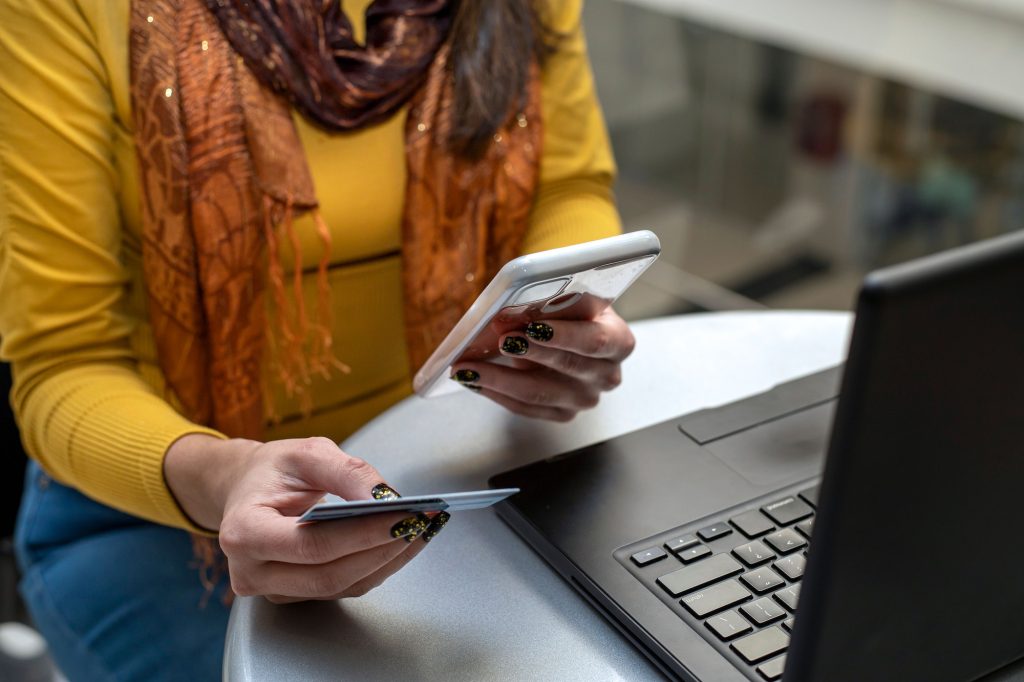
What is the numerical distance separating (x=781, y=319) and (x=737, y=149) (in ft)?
4.96

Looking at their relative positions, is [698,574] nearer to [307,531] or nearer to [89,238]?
[307,531]

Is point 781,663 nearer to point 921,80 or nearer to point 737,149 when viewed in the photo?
point 921,80

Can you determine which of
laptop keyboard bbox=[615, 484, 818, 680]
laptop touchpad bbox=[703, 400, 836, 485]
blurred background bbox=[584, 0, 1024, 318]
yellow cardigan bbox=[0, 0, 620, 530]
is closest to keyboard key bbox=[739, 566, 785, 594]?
laptop keyboard bbox=[615, 484, 818, 680]

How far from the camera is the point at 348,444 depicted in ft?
2.88

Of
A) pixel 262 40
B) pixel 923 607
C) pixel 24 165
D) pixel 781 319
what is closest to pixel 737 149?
pixel 781 319

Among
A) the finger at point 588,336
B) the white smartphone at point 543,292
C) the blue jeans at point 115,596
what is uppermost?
the white smartphone at point 543,292

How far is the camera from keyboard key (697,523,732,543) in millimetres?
700

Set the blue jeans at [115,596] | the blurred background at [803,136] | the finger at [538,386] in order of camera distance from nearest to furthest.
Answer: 1. the finger at [538,386]
2. the blue jeans at [115,596]
3. the blurred background at [803,136]

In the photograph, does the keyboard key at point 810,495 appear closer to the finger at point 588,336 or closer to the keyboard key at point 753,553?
the keyboard key at point 753,553

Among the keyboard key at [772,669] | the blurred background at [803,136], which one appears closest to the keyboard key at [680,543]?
the keyboard key at [772,669]

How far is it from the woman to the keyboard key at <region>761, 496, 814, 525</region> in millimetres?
169

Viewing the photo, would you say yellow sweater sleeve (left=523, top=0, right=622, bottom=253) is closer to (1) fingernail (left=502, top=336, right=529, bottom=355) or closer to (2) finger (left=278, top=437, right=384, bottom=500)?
(1) fingernail (left=502, top=336, right=529, bottom=355)

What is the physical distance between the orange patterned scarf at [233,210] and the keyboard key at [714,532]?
1.52 ft

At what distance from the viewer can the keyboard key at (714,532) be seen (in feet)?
2.30
